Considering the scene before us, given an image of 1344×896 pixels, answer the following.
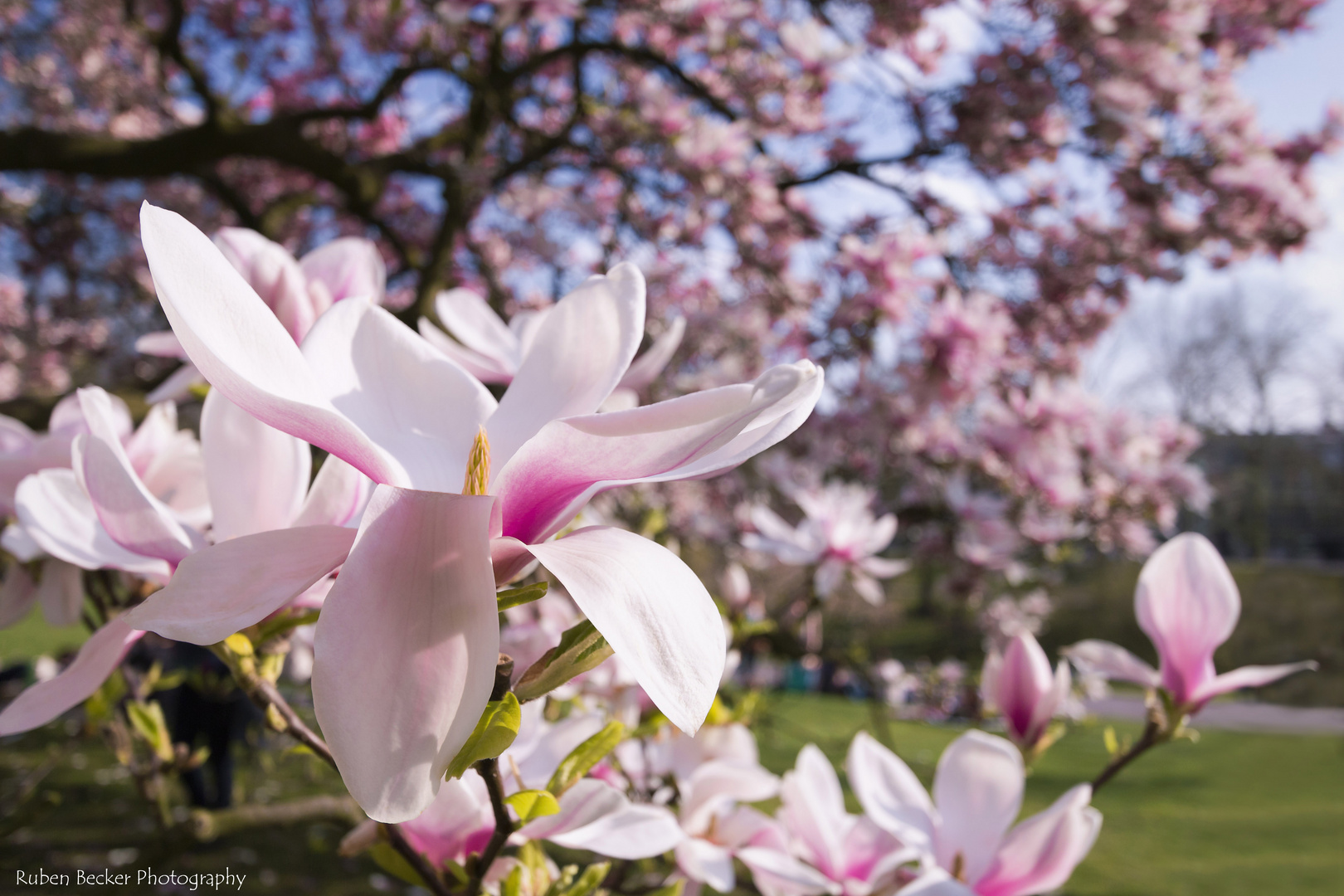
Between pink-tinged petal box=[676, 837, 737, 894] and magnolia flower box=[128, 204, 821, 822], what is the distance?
18.8 inches

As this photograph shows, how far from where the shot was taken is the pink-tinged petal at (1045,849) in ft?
2.07

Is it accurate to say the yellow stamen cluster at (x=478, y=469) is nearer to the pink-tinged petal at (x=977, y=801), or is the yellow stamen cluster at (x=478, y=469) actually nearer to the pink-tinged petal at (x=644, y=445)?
the pink-tinged petal at (x=644, y=445)

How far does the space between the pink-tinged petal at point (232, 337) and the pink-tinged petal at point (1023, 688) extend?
72 centimetres

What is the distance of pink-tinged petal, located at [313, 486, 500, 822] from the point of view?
0.93 feet

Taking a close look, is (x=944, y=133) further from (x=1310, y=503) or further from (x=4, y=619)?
(x=1310, y=503)

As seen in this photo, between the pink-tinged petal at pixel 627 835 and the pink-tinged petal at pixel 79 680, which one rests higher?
the pink-tinged petal at pixel 79 680

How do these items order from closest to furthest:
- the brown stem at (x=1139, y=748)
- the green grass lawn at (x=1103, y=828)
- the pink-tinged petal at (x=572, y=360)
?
the pink-tinged petal at (x=572, y=360) → the brown stem at (x=1139, y=748) → the green grass lawn at (x=1103, y=828)

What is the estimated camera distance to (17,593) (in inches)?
31.7

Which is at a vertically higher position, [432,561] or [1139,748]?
[432,561]

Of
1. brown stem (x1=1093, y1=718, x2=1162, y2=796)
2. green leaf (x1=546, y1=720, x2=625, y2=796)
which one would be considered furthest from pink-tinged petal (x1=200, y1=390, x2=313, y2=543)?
brown stem (x1=1093, y1=718, x2=1162, y2=796)

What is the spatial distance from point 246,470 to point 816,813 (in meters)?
0.58

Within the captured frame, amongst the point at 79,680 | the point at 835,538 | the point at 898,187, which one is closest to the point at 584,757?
the point at 79,680

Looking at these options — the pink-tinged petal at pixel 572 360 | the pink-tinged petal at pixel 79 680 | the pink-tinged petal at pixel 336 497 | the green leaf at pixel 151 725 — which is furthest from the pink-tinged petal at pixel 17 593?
the pink-tinged petal at pixel 572 360

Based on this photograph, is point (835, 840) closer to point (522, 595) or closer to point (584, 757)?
point (584, 757)
